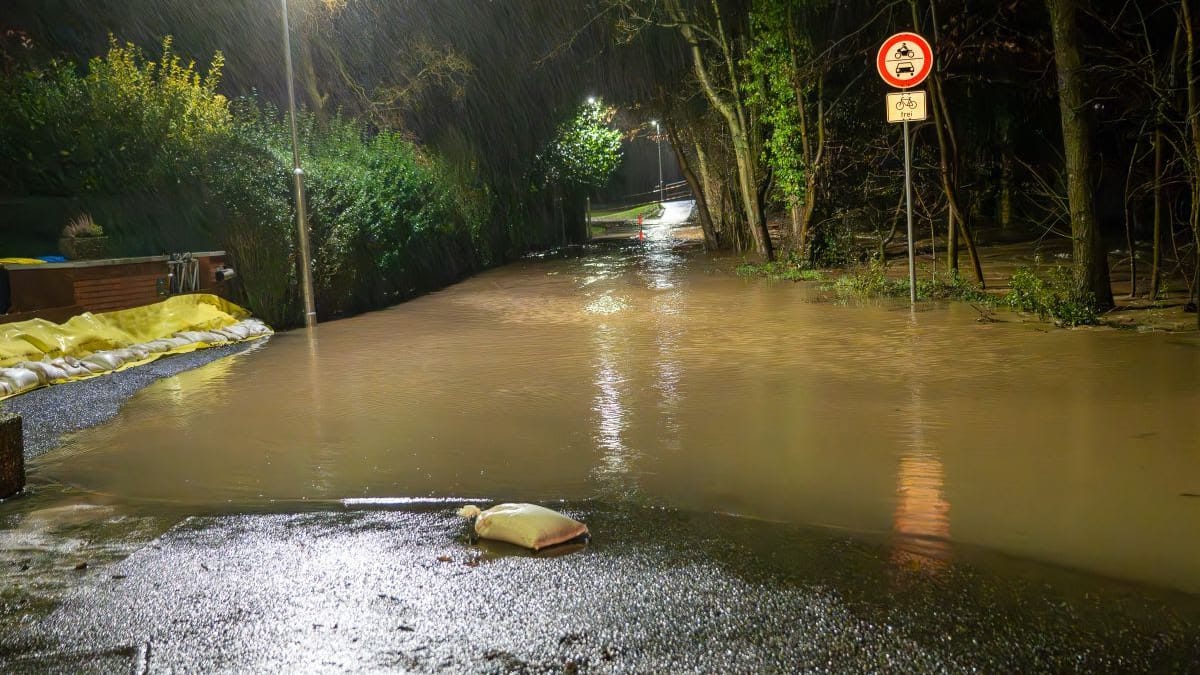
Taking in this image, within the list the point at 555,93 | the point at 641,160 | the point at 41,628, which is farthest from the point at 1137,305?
the point at 641,160

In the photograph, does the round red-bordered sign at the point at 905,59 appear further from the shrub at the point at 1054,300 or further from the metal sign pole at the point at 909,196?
the shrub at the point at 1054,300

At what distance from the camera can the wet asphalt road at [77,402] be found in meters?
8.23

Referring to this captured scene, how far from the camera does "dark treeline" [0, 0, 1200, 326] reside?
11.4 meters

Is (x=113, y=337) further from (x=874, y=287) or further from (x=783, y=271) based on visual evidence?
(x=783, y=271)

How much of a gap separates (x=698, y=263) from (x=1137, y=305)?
12.4 m

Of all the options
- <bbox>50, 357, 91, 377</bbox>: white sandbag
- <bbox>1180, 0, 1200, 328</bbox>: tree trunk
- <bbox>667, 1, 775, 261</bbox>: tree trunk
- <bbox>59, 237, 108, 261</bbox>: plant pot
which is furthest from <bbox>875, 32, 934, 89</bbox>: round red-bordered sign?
<bbox>59, 237, 108, 261</bbox>: plant pot

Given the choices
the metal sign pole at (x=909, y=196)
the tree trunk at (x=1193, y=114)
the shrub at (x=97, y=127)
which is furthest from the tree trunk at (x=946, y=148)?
the shrub at (x=97, y=127)

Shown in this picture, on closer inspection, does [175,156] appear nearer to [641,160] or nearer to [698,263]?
[698,263]

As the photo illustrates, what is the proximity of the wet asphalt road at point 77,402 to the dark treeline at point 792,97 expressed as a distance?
9815 millimetres

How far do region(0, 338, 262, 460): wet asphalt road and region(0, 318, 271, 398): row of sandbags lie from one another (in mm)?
138

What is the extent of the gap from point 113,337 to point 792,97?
38.9 ft

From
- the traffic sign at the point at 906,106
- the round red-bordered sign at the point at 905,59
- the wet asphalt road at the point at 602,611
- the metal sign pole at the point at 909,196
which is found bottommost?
the wet asphalt road at the point at 602,611

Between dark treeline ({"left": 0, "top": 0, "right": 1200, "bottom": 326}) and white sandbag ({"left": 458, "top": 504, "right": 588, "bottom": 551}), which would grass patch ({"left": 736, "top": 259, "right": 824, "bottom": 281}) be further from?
white sandbag ({"left": 458, "top": 504, "right": 588, "bottom": 551})

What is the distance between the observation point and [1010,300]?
12359mm
